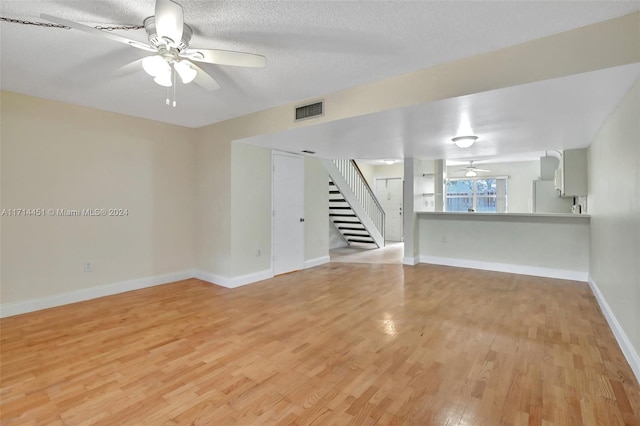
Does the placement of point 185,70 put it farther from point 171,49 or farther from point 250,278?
point 250,278

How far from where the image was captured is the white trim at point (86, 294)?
11.2ft

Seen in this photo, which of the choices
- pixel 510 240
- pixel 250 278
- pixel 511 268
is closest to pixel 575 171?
pixel 510 240

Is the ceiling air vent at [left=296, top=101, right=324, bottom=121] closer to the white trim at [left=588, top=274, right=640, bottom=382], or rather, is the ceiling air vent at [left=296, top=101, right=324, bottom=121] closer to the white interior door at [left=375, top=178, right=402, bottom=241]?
the white trim at [left=588, top=274, right=640, bottom=382]

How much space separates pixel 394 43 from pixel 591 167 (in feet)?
13.3

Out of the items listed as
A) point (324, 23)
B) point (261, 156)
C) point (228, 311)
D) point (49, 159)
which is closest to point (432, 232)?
point (261, 156)

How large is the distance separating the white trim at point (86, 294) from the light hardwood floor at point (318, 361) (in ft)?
0.44

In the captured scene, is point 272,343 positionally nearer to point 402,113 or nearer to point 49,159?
point 402,113

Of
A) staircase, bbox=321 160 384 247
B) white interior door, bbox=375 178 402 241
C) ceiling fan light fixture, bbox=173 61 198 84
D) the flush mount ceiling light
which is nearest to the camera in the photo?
ceiling fan light fixture, bbox=173 61 198 84

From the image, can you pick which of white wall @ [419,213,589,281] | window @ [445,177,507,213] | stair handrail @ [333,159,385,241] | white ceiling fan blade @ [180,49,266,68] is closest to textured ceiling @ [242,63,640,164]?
white wall @ [419,213,589,281]

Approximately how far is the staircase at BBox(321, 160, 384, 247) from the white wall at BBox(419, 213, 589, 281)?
1.74m

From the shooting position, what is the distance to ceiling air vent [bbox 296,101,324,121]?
3369mm

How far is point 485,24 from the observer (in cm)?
204

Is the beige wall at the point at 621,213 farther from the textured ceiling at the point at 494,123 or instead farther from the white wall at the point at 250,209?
the white wall at the point at 250,209

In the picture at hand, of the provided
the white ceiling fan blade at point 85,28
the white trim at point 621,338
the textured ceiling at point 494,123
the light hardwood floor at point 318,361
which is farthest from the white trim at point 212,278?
the white trim at point 621,338
